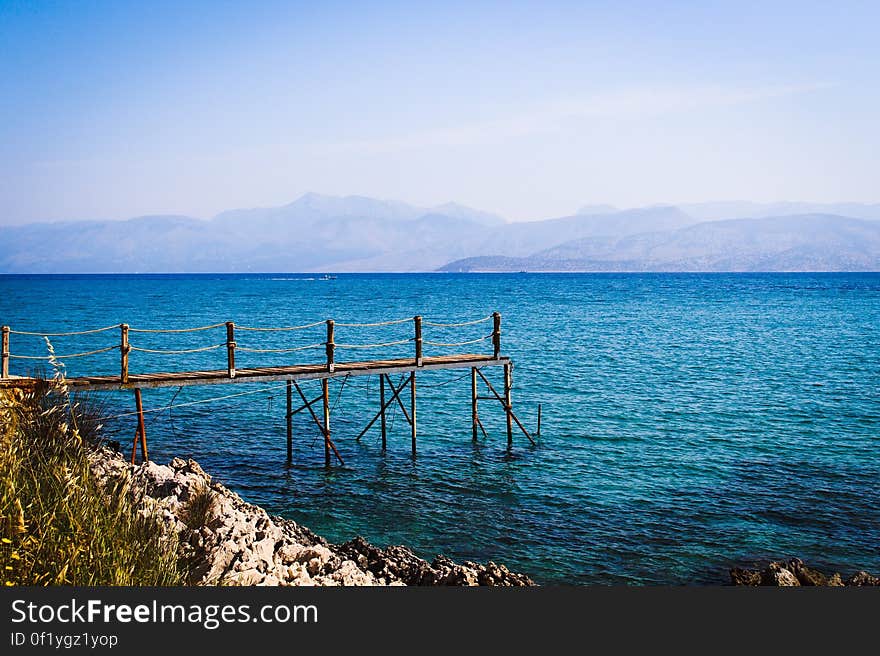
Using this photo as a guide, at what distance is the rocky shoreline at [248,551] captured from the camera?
32.1ft

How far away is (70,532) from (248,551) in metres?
3.48

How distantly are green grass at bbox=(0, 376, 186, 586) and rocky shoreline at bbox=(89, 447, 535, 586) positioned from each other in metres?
0.57

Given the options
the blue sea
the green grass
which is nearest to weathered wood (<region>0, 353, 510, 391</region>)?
the blue sea

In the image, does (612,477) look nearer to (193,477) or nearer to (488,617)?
(193,477)

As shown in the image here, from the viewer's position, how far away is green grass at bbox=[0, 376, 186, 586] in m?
7.00

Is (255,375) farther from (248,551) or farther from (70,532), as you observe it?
(70,532)

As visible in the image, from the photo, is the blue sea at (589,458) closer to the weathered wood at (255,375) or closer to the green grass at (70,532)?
the weathered wood at (255,375)

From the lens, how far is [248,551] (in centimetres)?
1049

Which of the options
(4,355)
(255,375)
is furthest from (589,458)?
(4,355)

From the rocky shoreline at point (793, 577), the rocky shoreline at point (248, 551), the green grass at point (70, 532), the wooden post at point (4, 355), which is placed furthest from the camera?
the wooden post at point (4, 355)

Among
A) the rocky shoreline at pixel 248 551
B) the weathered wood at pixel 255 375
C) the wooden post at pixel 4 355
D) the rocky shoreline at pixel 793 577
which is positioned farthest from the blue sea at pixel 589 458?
the wooden post at pixel 4 355

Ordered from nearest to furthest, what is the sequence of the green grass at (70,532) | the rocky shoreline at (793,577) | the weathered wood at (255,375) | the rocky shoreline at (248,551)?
1. the green grass at (70,532)
2. the rocky shoreline at (248,551)
3. the rocky shoreline at (793,577)
4. the weathered wood at (255,375)

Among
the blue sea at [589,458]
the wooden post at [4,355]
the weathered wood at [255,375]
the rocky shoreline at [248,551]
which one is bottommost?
the blue sea at [589,458]

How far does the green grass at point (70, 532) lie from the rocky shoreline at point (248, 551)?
0.57 m
